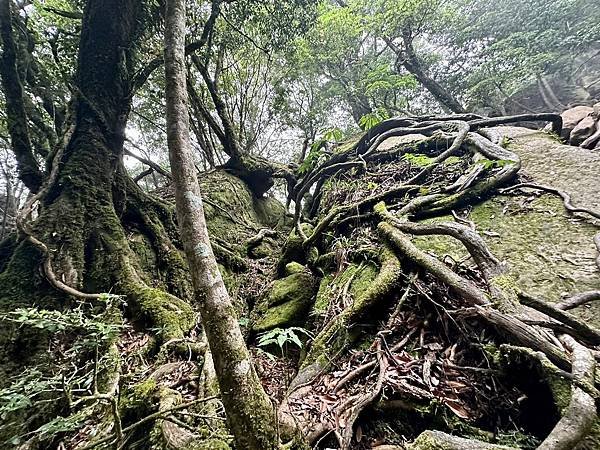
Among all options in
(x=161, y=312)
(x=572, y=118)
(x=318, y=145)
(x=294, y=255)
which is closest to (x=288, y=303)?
(x=294, y=255)

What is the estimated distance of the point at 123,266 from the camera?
3891 millimetres

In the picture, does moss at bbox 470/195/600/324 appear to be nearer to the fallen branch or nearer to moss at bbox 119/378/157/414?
the fallen branch

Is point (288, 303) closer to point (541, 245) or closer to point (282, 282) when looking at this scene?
point (282, 282)

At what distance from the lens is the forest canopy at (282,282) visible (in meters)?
1.62

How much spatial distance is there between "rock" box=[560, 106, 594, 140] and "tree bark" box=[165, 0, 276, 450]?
6.82m

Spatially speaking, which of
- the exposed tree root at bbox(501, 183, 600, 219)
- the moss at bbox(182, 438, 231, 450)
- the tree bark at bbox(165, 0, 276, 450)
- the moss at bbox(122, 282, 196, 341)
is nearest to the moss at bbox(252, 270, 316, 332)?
the moss at bbox(122, 282, 196, 341)

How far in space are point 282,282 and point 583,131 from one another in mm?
5796

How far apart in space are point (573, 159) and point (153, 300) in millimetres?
6010

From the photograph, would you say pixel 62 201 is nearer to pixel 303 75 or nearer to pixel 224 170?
pixel 224 170

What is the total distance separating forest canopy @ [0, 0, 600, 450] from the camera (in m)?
1.62

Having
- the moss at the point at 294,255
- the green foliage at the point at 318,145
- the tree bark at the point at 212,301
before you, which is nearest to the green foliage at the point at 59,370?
the tree bark at the point at 212,301

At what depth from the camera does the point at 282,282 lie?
14.6ft

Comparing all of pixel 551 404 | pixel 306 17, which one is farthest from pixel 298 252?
pixel 306 17

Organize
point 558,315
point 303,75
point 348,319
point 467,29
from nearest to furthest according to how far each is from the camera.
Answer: point 558,315 → point 348,319 → point 467,29 → point 303,75
